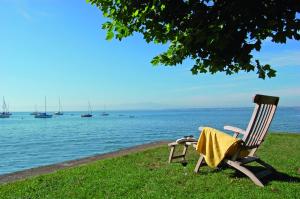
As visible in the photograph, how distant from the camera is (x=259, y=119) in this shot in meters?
8.73

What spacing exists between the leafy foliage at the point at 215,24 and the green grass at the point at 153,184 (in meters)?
3.38

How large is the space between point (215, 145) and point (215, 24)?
4.87m

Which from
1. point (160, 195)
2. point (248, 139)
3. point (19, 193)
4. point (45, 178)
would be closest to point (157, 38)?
point (160, 195)

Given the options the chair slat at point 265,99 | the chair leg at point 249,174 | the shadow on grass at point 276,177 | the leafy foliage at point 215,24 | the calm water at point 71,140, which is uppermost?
the leafy foliage at point 215,24

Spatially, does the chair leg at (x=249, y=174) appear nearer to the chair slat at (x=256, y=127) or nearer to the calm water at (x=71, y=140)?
the chair slat at (x=256, y=127)

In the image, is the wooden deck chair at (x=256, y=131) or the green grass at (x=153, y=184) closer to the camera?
the green grass at (x=153, y=184)

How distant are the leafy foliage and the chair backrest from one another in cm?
Answer: 308

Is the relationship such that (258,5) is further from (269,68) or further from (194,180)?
(194,180)

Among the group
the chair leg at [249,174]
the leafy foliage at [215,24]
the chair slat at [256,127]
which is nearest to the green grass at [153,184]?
the chair leg at [249,174]

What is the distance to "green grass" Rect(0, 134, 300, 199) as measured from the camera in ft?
25.9

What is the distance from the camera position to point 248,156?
967 centimetres

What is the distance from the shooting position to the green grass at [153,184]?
7887mm

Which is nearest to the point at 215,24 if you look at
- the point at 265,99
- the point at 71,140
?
the point at 265,99

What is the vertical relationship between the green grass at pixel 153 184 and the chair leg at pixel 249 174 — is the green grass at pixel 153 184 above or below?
below
